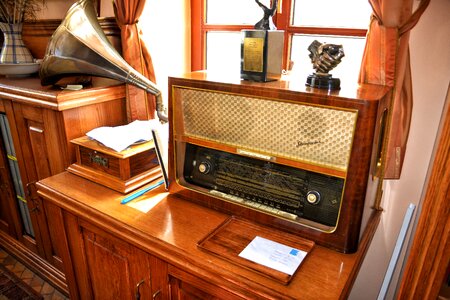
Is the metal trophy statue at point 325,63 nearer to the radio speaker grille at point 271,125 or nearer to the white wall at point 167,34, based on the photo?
the radio speaker grille at point 271,125

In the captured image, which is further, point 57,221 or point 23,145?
point 23,145

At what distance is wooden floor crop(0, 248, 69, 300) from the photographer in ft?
6.34

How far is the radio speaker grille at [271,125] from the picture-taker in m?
0.82

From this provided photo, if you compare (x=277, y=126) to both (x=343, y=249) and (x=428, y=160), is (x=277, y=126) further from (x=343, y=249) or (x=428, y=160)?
(x=428, y=160)

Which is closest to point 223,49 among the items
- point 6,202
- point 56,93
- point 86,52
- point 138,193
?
point 86,52

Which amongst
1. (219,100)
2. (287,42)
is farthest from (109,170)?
(287,42)

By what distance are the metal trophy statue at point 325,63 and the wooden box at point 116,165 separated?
671 millimetres

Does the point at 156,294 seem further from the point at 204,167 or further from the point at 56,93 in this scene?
the point at 56,93

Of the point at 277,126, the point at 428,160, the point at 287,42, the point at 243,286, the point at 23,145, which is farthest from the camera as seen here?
the point at 23,145

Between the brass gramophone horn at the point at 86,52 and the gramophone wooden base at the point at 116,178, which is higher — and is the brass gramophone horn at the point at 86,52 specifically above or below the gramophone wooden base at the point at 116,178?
→ above

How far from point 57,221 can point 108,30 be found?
2.90 feet

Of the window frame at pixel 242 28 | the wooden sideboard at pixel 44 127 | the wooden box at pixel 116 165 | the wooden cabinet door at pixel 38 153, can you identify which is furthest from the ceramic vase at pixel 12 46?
the window frame at pixel 242 28

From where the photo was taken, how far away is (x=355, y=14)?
136 centimetres

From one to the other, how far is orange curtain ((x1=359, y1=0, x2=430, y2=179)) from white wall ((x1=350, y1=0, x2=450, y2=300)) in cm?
12
